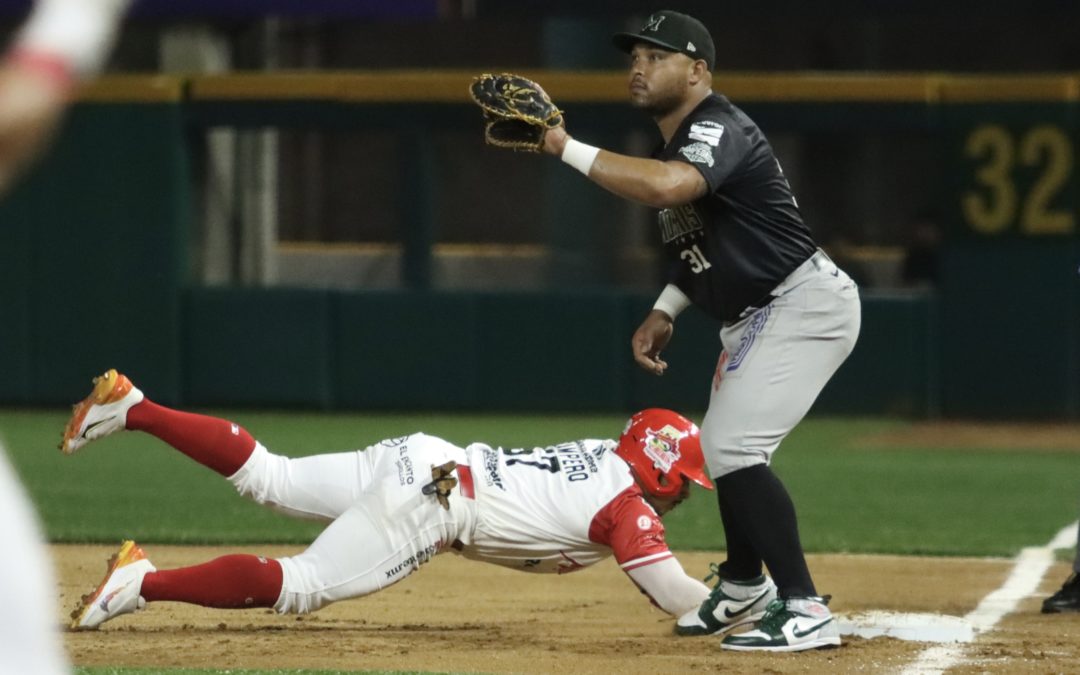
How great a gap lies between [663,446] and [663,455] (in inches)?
1.1

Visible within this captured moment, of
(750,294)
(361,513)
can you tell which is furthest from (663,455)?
(361,513)

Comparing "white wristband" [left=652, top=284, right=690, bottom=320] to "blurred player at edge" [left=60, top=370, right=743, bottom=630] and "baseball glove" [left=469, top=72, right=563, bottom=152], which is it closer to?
"blurred player at edge" [left=60, top=370, right=743, bottom=630]

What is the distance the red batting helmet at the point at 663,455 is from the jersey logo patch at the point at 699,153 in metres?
0.77

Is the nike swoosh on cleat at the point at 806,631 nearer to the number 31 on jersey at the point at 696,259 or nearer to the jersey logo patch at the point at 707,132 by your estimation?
the number 31 on jersey at the point at 696,259

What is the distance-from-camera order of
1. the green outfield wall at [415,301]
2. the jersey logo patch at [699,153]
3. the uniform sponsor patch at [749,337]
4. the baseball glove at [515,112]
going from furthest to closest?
the green outfield wall at [415,301] → the uniform sponsor patch at [749,337] → the jersey logo patch at [699,153] → the baseball glove at [515,112]

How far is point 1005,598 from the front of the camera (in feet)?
19.6

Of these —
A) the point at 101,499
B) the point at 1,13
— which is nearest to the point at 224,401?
the point at 1,13

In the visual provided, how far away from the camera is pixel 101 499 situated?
852 cm

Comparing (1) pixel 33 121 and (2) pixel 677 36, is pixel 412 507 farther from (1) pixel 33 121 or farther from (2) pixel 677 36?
(1) pixel 33 121

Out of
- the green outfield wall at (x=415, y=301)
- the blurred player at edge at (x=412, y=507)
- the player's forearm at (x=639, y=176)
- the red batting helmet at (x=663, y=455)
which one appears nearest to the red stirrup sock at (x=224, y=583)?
the blurred player at edge at (x=412, y=507)

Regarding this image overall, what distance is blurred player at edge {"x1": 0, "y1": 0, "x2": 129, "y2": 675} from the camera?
2.10 metres

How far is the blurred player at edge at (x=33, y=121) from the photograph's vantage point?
2.10 metres

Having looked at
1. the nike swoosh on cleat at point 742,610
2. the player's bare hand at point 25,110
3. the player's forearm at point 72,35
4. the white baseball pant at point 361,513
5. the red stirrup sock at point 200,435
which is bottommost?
the nike swoosh on cleat at point 742,610

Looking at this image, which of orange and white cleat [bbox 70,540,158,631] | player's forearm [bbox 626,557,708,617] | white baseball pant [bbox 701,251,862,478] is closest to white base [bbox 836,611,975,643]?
player's forearm [bbox 626,557,708,617]
